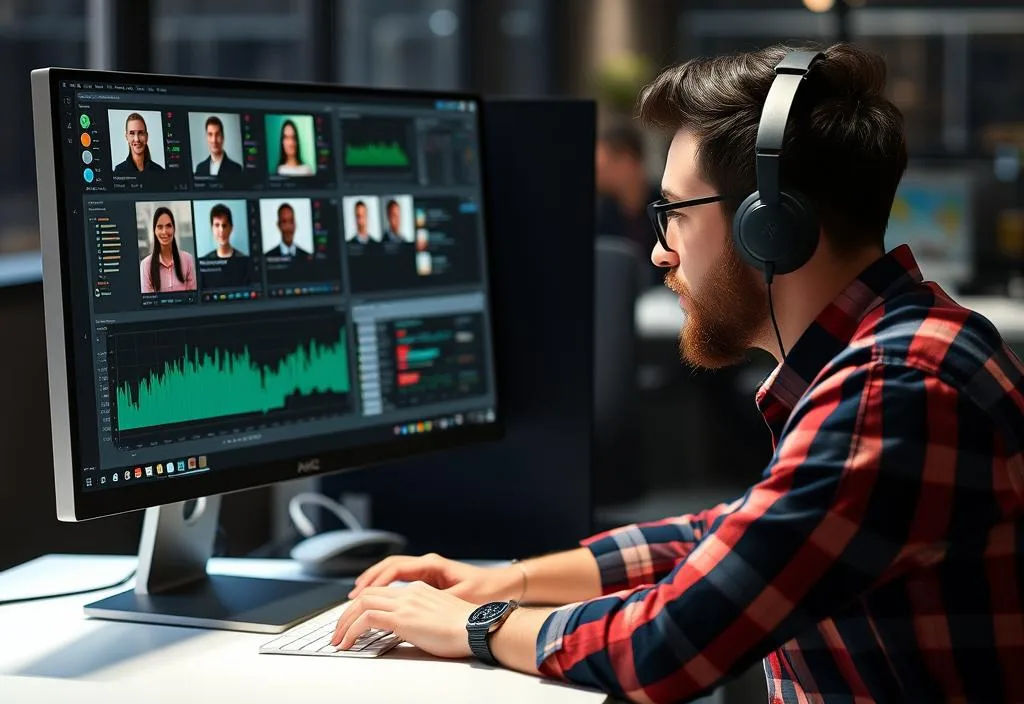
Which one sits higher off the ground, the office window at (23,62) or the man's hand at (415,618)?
the office window at (23,62)

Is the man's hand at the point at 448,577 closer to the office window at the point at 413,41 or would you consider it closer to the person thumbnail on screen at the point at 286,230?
the person thumbnail on screen at the point at 286,230

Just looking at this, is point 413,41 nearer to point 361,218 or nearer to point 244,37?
point 244,37

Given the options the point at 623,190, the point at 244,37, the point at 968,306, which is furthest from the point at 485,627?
the point at 623,190

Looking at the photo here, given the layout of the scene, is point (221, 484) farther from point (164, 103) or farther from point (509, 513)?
point (509, 513)

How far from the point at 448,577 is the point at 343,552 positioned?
23 cm

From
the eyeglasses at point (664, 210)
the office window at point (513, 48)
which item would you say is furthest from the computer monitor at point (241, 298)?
the office window at point (513, 48)

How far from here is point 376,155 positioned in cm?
153

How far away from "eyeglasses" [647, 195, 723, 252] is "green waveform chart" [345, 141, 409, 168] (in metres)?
0.42

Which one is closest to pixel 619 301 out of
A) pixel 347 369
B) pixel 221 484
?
pixel 347 369

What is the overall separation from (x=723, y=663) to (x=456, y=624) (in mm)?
296

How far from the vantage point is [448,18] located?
6199 millimetres

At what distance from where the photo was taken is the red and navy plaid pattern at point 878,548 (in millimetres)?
968

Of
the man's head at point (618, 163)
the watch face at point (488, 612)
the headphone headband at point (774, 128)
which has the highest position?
the man's head at point (618, 163)

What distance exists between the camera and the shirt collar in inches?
43.4
